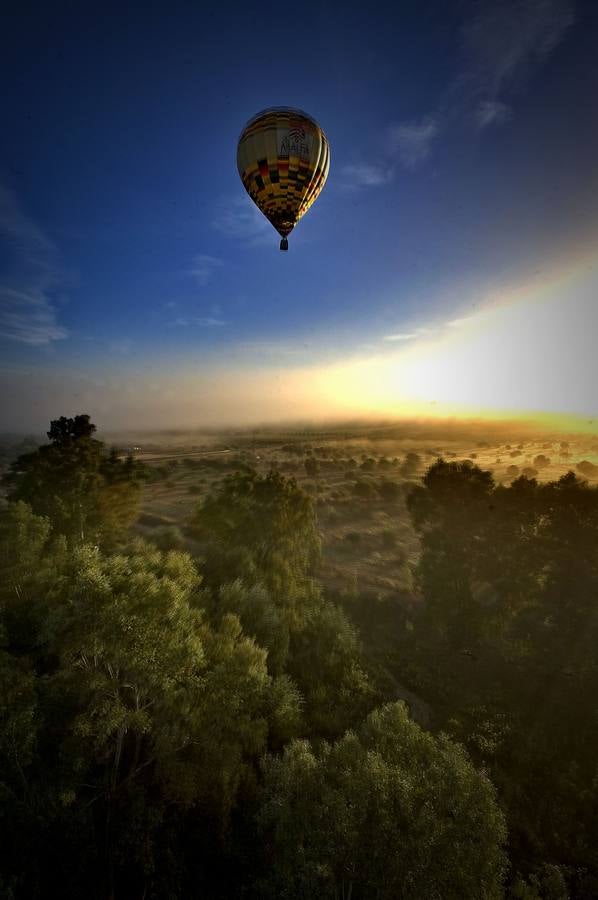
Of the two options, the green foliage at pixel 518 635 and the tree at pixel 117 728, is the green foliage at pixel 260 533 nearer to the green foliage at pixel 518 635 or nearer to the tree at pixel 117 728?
the tree at pixel 117 728

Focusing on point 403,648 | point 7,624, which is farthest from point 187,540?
point 403,648

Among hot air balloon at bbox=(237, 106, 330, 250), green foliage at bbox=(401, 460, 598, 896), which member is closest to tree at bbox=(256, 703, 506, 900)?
green foliage at bbox=(401, 460, 598, 896)

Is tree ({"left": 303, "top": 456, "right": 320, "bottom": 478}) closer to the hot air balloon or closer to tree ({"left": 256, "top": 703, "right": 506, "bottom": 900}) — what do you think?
the hot air balloon

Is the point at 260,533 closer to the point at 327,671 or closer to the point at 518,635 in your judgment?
the point at 327,671

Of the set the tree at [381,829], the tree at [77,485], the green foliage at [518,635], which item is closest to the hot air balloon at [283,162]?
the tree at [77,485]

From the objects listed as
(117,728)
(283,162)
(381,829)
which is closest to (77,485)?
(117,728)

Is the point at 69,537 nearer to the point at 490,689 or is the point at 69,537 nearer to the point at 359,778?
the point at 359,778
